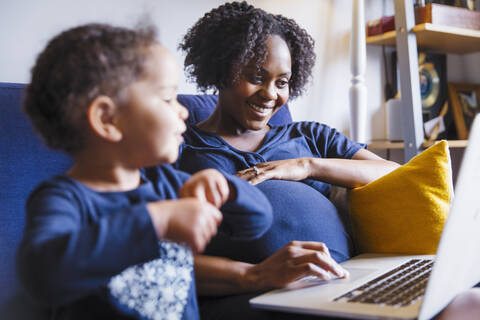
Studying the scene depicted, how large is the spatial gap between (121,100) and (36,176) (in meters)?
0.53

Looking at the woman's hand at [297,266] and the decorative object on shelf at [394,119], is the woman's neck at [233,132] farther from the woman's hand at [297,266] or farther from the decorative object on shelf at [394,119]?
the decorative object on shelf at [394,119]

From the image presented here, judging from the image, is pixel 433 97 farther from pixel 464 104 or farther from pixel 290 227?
pixel 290 227

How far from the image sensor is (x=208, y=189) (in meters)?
0.63

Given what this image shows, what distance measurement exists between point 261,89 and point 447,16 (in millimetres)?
1295

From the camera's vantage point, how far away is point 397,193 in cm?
116

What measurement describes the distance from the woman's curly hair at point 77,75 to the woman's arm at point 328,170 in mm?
498

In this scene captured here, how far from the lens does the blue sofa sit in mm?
980

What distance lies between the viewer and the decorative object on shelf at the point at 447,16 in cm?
200

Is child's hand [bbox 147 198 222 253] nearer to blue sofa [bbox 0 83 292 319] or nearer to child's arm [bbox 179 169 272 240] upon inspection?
child's arm [bbox 179 169 272 240]

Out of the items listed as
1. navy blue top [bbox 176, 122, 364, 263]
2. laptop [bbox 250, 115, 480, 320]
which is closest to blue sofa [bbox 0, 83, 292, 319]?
navy blue top [bbox 176, 122, 364, 263]

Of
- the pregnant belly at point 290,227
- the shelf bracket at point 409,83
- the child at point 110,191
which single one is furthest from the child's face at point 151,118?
the shelf bracket at point 409,83

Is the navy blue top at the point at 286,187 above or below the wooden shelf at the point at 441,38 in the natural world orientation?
below

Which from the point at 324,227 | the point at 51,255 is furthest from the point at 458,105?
the point at 51,255

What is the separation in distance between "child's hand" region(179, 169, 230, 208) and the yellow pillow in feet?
2.10
